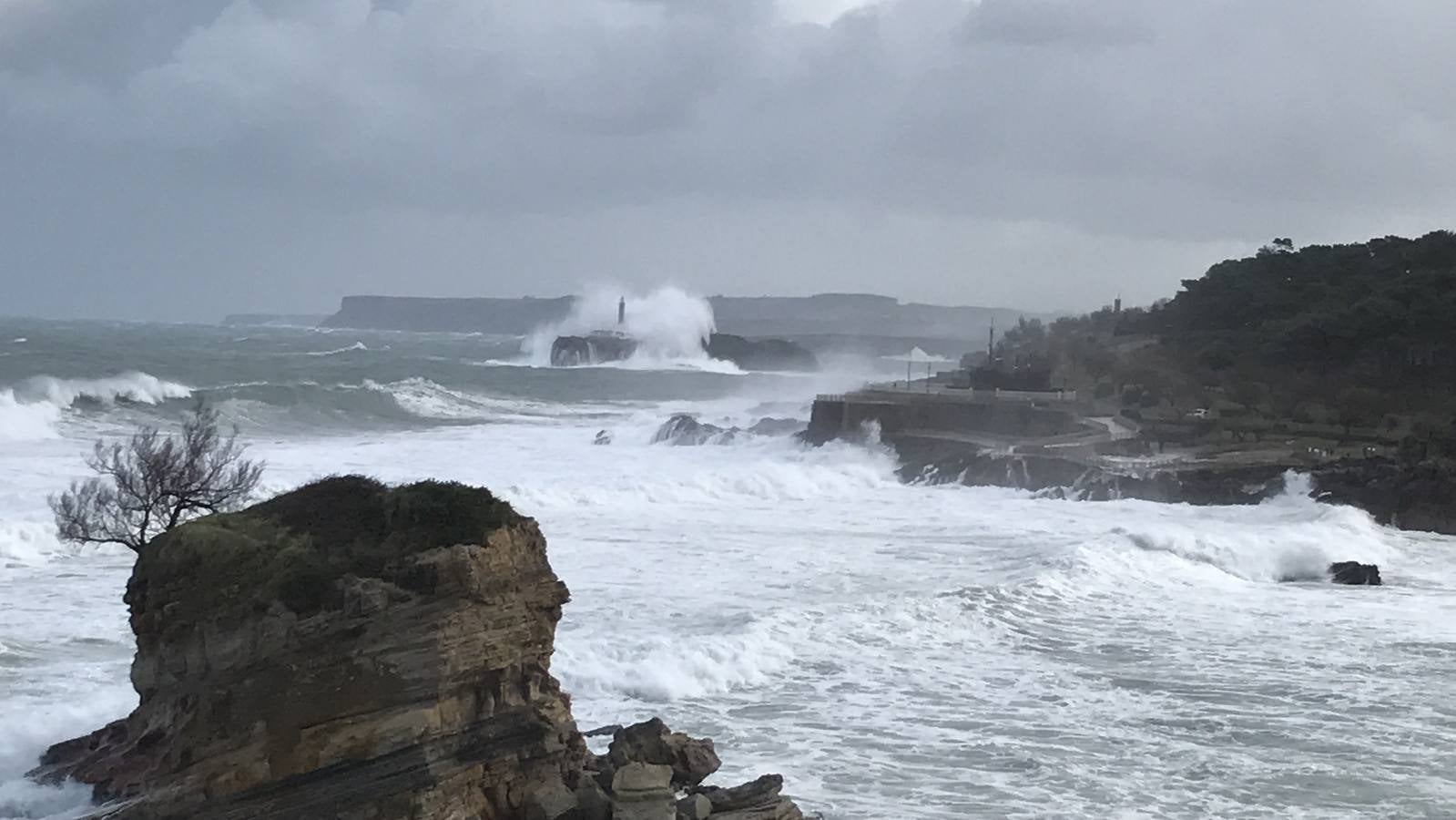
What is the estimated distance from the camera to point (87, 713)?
13141 millimetres

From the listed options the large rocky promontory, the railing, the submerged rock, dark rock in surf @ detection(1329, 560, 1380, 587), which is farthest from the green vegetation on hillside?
the large rocky promontory

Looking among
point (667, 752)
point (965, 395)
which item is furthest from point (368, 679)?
point (965, 395)

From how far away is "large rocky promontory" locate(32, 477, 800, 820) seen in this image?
943 centimetres

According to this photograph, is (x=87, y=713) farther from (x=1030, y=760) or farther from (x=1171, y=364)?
(x=1171, y=364)

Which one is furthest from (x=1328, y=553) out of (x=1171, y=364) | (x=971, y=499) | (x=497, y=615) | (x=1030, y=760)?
(x=1171, y=364)

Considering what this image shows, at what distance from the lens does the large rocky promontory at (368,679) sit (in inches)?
371

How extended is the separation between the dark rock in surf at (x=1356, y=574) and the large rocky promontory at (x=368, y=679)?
17946 millimetres

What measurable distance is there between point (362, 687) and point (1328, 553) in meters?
22.9

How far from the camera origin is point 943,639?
752 inches

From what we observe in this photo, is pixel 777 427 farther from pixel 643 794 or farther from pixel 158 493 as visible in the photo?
pixel 643 794

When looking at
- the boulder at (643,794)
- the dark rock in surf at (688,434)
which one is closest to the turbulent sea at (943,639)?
the boulder at (643,794)

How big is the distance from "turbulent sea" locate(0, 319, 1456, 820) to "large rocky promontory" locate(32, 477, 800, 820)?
5.93ft

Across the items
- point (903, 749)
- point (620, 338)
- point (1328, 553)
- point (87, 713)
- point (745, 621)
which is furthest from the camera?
point (620, 338)

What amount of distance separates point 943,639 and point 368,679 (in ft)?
36.0
